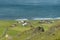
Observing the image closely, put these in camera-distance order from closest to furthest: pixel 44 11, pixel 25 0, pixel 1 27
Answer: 1. pixel 1 27
2. pixel 44 11
3. pixel 25 0

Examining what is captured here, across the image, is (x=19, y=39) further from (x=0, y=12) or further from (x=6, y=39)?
(x=0, y=12)

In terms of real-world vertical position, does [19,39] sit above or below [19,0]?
above

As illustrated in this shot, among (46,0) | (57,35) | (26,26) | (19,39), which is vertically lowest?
(46,0)

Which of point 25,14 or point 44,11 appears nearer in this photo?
point 25,14

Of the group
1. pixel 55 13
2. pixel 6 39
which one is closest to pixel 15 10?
pixel 55 13

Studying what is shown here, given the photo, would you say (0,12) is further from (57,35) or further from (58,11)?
(57,35)

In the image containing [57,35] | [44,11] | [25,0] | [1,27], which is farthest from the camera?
[25,0]

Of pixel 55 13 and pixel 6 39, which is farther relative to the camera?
pixel 55 13

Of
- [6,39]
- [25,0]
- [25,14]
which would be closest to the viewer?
[6,39]

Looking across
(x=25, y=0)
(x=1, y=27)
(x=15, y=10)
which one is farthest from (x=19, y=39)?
(x=25, y=0)
